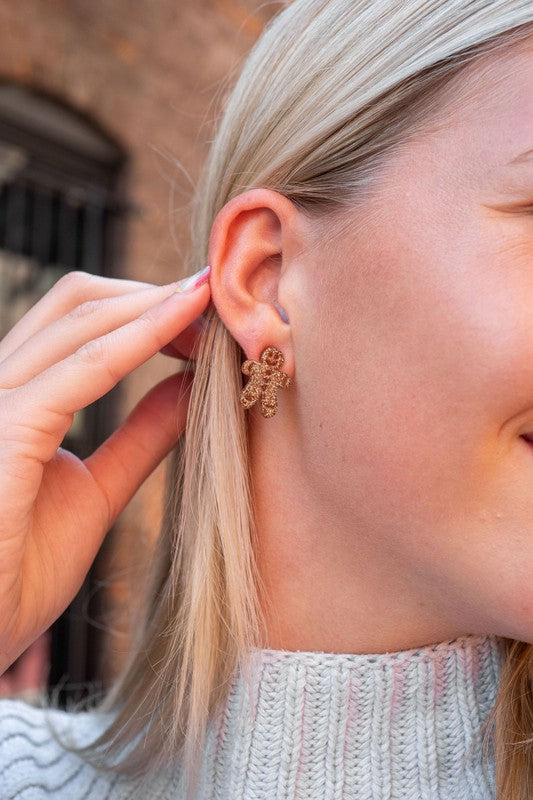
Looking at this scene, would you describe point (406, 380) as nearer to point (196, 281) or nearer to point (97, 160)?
point (196, 281)

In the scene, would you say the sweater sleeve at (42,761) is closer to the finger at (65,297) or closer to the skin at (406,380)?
the skin at (406,380)

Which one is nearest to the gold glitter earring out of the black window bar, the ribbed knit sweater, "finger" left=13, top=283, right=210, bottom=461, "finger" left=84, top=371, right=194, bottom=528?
"finger" left=13, top=283, right=210, bottom=461

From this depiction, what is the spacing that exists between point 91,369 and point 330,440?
0.37 meters

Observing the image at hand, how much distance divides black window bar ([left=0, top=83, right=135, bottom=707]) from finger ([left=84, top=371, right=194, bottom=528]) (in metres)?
2.60

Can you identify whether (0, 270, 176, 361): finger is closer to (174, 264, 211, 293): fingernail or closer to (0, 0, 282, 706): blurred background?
(174, 264, 211, 293): fingernail

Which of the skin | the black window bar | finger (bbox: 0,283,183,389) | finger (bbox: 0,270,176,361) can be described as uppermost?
the black window bar

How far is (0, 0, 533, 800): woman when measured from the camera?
1.06 m

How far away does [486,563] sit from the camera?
1.06 meters

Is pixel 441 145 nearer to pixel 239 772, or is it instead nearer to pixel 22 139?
pixel 239 772

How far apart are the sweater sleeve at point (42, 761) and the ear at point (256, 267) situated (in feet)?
2.61

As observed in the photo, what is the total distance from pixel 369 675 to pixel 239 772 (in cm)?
24

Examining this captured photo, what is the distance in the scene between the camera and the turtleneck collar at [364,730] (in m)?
1.24

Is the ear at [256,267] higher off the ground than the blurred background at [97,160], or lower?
lower

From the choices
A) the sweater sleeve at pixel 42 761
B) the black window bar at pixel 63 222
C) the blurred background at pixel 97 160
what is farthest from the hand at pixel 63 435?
the black window bar at pixel 63 222
